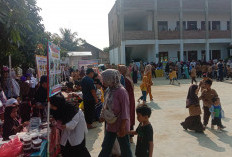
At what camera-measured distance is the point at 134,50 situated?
3019 cm

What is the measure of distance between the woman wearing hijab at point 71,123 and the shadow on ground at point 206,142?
2676 millimetres

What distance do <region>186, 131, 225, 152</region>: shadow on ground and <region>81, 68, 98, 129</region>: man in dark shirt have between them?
8.38ft

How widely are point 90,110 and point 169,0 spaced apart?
21.8 m

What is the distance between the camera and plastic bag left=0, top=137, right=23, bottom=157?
120 inches

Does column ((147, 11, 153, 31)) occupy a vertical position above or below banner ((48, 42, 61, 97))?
above

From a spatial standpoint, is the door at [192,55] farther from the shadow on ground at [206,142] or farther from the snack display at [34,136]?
the snack display at [34,136]

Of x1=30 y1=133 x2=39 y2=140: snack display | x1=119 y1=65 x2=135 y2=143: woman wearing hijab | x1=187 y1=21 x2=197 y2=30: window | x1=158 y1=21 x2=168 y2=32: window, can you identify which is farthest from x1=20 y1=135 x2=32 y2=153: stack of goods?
x1=187 y1=21 x2=197 y2=30: window

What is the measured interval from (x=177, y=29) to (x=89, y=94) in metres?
22.9

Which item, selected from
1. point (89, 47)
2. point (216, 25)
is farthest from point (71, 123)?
point (89, 47)

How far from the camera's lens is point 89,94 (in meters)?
6.12

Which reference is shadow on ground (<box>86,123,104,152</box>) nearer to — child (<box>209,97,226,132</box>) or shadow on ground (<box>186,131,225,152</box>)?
shadow on ground (<box>186,131,225,152</box>)

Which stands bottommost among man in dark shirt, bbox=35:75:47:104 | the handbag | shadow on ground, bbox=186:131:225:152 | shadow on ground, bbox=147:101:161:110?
shadow on ground, bbox=186:131:225:152

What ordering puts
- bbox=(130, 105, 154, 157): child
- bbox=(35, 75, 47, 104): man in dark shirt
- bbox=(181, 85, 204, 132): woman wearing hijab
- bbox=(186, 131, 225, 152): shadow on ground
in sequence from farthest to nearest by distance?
bbox=(181, 85, 204, 132): woman wearing hijab → bbox=(35, 75, 47, 104): man in dark shirt → bbox=(186, 131, 225, 152): shadow on ground → bbox=(130, 105, 154, 157): child

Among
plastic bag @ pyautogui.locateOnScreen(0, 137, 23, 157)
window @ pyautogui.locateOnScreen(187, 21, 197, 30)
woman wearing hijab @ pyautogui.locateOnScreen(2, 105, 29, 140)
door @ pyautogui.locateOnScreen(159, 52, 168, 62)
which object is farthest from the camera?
window @ pyautogui.locateOnScreen(187, 21, 197, 30)
